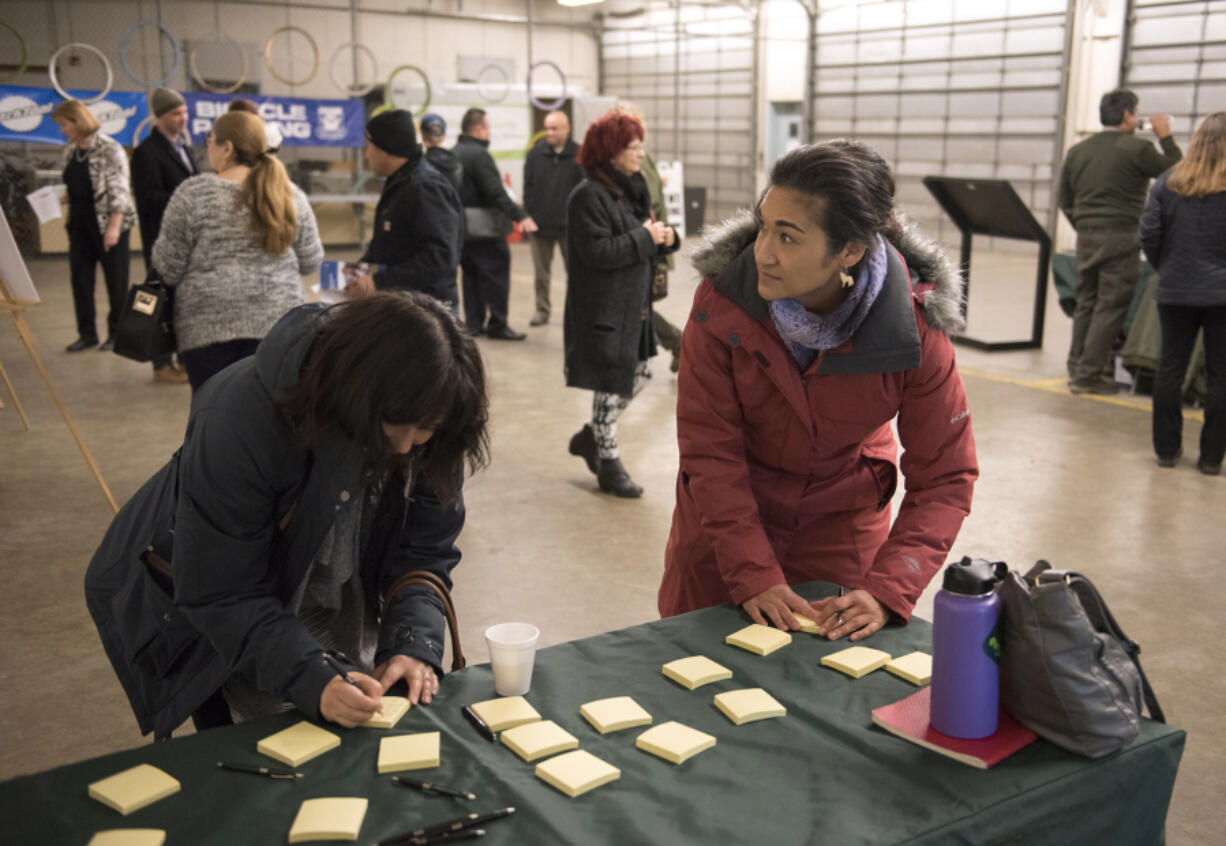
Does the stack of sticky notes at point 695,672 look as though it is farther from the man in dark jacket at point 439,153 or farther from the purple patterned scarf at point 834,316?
the man in dark jacket at point 439,153

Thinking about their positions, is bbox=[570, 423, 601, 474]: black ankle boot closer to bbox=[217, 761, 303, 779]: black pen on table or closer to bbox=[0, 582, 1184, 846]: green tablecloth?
bbox=[0, 582, 1184, 846]: green tablecloth

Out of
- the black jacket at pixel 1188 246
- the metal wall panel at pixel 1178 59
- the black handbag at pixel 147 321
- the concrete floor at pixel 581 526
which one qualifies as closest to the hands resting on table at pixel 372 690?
the concrete floor at pixel 581 526

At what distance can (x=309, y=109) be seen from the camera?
38.9ft

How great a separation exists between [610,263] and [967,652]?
2737 mm

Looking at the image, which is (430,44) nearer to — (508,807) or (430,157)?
(430,157)

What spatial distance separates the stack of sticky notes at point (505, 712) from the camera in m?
1.45

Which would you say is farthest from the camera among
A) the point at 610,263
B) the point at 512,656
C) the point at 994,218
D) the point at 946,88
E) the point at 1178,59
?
the point at 946,88

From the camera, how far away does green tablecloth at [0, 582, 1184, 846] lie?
1.23 meters

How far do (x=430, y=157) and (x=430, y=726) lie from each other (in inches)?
210

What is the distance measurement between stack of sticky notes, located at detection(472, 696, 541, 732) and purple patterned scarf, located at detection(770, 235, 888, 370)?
2.47 feet

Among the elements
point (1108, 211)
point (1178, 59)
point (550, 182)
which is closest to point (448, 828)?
point (1108, 211)

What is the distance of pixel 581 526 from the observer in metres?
4.03

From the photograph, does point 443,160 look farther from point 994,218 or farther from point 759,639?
point 759,639

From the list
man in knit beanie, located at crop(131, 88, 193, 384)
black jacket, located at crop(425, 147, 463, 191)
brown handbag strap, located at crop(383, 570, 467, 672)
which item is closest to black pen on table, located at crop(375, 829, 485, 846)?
brown handbag strap, located at crop(383, 570, 467, 672)
